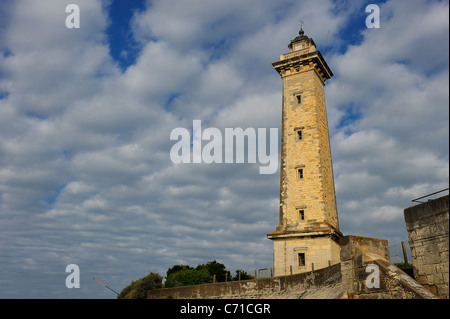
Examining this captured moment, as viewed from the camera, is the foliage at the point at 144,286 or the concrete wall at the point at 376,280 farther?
the foliage at the point at 144,286

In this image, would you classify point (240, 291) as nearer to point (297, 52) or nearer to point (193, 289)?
point (193, 289)

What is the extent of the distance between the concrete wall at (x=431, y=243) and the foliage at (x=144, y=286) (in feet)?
105

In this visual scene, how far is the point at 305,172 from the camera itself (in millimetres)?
28453

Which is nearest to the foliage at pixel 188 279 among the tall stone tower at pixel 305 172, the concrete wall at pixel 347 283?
the concrete wall at pixel 347 283

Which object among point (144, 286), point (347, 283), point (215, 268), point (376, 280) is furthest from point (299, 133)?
point (215, 268)

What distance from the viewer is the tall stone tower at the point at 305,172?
2619cm

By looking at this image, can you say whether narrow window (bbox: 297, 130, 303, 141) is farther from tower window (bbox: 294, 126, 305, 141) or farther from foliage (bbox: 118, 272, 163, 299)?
foliage (bbox: 118, 272, 163, 299)

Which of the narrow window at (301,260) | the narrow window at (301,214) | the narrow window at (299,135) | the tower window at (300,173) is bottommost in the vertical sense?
the narrow window at (301,260)

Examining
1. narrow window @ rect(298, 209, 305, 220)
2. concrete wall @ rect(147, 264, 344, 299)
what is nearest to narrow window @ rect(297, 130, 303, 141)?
narrow window @ rect(298, 209, 305, 220)

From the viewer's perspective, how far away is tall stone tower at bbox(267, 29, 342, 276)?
1031 inches

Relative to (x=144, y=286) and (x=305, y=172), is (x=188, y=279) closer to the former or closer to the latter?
(x=144, y=286)

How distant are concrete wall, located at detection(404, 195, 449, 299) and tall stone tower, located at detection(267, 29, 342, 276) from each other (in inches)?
495

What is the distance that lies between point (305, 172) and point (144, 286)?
22.7 meters

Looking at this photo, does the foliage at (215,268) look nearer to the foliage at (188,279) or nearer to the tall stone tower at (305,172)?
the foliage at (188,279)
